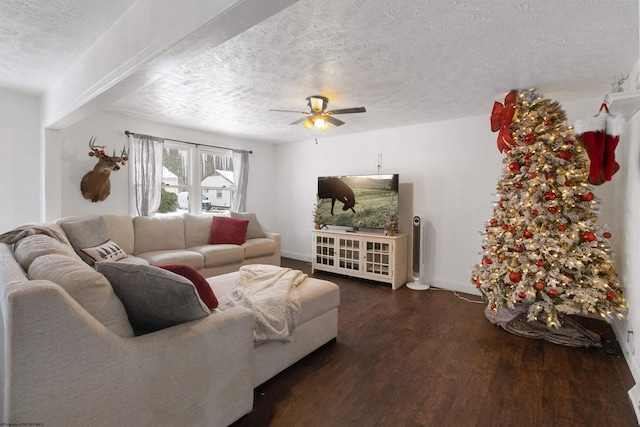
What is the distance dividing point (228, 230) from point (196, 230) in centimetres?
45

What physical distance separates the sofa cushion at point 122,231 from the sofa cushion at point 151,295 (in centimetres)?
260

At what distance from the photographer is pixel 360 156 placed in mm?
5059

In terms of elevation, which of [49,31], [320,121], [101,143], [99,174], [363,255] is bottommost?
[363,255]

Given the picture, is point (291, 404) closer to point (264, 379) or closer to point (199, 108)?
point (264, 379)

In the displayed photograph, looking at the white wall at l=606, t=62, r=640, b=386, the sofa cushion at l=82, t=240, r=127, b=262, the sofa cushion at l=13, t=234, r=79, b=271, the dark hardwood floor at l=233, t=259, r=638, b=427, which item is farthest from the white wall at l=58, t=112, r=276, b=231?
the white wall at l=606, t=62, r=640, b=386

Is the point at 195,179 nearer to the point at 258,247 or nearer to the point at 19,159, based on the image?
the point at 258,247

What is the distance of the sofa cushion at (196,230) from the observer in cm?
429

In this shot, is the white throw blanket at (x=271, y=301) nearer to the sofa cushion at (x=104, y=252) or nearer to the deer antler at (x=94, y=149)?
the sofa cushion at (x=104, y=252)

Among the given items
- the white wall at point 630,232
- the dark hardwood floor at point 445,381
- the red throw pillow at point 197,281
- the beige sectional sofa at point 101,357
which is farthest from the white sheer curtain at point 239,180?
the white wall at point 630,232

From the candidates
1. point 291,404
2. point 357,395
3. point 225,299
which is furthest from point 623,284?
point 225,299

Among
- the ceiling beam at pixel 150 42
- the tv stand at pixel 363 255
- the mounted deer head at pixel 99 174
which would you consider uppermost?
the ceiling beam at pixel 150 42

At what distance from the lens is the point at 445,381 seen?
2061 millimetres

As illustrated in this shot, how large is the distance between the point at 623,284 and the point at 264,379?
3.00 meters

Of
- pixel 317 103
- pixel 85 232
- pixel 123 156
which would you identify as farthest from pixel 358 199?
pixel 85 232
